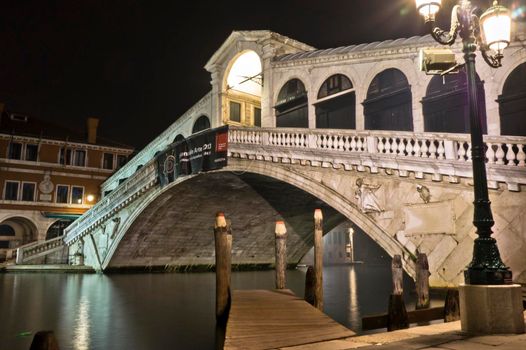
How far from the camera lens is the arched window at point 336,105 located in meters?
15.8

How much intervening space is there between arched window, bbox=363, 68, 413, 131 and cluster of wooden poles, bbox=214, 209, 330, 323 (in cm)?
705

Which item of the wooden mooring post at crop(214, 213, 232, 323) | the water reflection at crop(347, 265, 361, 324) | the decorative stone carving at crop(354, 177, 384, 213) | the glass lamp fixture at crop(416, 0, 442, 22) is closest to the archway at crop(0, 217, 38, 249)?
the water reflection at crop(347, 265, 361, 324)

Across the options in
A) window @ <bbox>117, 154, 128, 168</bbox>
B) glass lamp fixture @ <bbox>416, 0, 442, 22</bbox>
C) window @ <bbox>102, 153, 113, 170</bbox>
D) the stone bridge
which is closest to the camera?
glass lamp fixture @ <bbox>416, 0, 442, 22</bbox>

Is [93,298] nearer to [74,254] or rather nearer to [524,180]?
[524,180]

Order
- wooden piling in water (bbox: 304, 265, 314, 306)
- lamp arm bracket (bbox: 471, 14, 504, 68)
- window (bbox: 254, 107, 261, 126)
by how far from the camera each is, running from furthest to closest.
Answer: window (bbox: 254, 107, 261, 126), wooden piling in water (bbox: 304, 265, 314, 306), lamp arm bracket (bbox: 471, 14, 504, 68)

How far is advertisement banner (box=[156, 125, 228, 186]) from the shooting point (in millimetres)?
15594

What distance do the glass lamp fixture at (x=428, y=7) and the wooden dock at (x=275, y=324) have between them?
405cm

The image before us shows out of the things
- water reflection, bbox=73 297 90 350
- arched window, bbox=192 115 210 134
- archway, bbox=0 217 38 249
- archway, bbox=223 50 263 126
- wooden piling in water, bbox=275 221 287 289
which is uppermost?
archway, bbox=223 50 263 126

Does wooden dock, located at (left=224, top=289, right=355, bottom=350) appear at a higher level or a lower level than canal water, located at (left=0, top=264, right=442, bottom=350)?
higher

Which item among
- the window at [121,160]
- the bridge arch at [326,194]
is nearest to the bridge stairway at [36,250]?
the window at [121,160]

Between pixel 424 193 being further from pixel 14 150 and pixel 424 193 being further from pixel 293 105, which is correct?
pixel 14 150

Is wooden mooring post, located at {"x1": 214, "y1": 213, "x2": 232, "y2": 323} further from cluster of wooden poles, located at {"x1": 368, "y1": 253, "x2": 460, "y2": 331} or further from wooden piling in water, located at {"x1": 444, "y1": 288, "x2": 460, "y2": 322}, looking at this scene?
wooden piling in water, located at {"x1": 444, "y1": 288, "x2": 460, "y2": 322}

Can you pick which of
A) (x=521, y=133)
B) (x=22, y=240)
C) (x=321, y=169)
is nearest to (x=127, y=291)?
(x=321, y=169)

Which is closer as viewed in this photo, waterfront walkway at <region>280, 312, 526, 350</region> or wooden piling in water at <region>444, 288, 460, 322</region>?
waterfront walkway at <region>280, 312, 526, 350</region>
